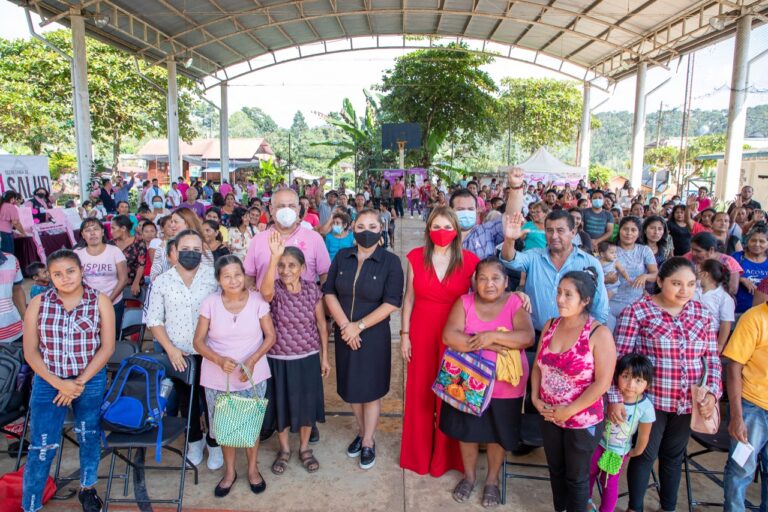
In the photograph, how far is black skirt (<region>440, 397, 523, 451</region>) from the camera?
2.85 meters

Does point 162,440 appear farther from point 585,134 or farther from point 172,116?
point 585,134

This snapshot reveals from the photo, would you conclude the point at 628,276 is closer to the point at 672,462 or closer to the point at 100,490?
Result: the point at 672,462

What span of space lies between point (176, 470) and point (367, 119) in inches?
889

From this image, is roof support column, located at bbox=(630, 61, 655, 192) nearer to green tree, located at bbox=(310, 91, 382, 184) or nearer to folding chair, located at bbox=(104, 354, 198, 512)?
green tree, located at bbox=(310, 91, 382, 184)

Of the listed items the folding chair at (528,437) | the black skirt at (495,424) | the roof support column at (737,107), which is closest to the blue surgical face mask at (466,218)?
the folding chair at (528,437)

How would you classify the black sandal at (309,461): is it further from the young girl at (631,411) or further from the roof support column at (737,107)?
the roof support column at (737,107)

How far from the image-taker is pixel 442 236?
9.88ft

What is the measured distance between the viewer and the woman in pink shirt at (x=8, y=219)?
763 cm

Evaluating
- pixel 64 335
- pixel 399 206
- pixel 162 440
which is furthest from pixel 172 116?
pixel 162 440

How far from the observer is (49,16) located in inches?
445

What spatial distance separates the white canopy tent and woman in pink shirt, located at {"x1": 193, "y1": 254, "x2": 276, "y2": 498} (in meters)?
17.3

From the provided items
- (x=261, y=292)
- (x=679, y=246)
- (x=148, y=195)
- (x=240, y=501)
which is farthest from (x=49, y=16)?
(x=679, y=246)

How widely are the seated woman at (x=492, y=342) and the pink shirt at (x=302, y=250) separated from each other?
1.12 m

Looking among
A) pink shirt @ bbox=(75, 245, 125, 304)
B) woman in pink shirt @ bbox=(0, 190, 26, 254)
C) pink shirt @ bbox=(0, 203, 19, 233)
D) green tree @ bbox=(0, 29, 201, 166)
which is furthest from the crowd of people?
green tree @ bbox=(0, 29, 201, 166)
